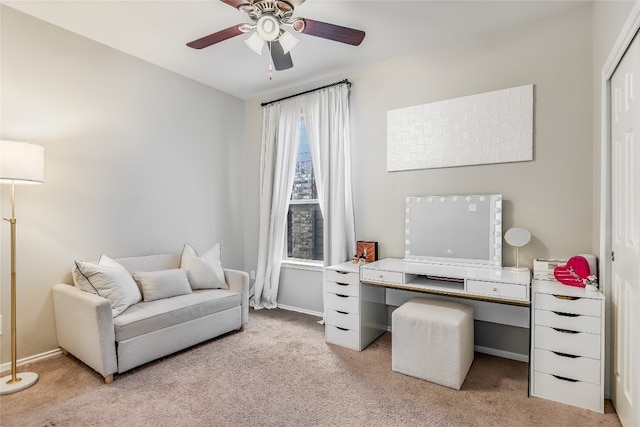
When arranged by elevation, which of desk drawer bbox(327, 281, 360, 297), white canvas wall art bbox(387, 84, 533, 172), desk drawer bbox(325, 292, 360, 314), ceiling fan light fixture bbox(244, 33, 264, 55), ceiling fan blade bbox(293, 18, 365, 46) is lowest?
desk drawer bbox(325, 292, 360, 314)

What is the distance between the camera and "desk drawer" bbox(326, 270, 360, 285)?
2.87m

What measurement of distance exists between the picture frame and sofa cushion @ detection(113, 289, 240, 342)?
128 centimetres

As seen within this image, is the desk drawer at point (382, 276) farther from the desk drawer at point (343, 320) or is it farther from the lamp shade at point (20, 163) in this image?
the lamp shade at point (20, 163)

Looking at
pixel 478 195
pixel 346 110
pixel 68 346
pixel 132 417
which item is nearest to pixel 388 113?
pixel 346 110

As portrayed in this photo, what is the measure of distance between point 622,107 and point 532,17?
1.16 metres

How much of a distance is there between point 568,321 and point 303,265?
257 cm

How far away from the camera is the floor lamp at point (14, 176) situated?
84.8 inches

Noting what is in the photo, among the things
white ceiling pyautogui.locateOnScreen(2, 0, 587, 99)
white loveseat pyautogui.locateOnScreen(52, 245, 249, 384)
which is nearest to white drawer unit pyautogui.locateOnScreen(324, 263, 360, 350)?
white loveseat pyautogui.locateOnScreen(52, 245, 249, 384)

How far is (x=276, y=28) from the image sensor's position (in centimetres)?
200

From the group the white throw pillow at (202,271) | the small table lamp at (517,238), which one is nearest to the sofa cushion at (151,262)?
the white throw pillow at (202,271)

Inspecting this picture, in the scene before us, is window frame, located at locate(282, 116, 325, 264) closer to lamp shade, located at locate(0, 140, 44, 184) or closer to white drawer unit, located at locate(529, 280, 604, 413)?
white drawer unit, located at locate(529, 280, 604, 413)

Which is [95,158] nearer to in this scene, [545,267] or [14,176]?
[14,176]

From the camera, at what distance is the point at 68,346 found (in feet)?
8.56

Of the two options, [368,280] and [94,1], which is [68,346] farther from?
[94,1]
